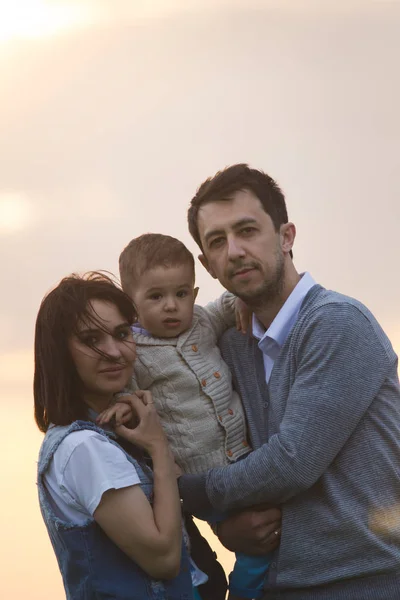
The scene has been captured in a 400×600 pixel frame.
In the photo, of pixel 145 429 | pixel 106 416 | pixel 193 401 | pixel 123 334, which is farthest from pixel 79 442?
pixel 193 401

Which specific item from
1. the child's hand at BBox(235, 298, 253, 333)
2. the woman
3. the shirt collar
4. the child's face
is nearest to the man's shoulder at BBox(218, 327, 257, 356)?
the child's hand at BBox(235, 298, 253, 333)

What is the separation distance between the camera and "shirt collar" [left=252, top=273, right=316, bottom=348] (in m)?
4.29

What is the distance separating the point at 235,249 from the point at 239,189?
385 mm

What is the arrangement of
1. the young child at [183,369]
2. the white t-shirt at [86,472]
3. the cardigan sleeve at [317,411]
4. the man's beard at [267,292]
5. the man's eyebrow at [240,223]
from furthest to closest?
the man's eyebrow at [240,223] < the man's beard at [267,292] < the young child at [183,369] < the cardigan sleeve at [317,411] < the white t-shirt at [86,472]

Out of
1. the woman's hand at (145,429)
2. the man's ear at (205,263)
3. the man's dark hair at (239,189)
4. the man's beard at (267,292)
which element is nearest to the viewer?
the woman's hand at (145,429)

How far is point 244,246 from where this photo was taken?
4.59 metres

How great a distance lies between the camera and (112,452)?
3670 mm

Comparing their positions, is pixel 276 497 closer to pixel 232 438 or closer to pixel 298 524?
pixel 298 524

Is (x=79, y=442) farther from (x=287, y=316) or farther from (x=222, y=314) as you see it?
(x=222, y=314)

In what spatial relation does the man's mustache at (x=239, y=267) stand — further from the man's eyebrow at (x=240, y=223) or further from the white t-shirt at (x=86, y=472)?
the white t-shirt at (x=86, y=472)

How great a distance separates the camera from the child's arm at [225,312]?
475 centimetres

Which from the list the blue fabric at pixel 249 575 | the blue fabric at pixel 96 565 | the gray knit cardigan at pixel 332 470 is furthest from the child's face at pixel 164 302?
the blue fabric at pixel 249 575

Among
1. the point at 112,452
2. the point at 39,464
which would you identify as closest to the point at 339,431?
the point at 112,452

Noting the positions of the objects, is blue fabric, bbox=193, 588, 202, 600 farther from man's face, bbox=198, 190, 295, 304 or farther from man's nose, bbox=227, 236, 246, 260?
man's nose, bbox=227, 236, 246, 260
